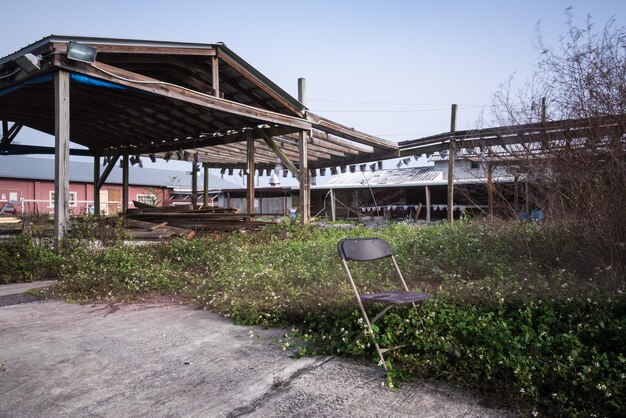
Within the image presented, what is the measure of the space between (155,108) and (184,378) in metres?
9.44

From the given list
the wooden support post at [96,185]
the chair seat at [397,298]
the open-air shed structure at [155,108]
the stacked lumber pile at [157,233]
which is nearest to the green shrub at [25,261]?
the open-air shed structure at [155,108]

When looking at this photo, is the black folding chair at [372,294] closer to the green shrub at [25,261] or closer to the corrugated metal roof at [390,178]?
the green shrub at [25,261]

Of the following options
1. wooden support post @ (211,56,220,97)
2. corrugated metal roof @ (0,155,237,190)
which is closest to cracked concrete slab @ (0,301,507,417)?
wooden support post @ (211,56,220,97)

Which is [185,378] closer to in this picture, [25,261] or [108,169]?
[25,261]

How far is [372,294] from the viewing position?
3518 millimetres

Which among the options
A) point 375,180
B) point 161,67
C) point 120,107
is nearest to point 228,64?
point 161,67

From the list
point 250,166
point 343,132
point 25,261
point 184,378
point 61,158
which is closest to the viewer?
point 184,378

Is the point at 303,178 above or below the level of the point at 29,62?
below

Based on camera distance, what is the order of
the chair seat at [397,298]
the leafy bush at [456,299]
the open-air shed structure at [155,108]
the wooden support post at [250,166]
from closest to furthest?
1. the leafy bush at [456,299]
2. the chair seat at [397,298]
3. the open-air shed structure at [155,108]
4. the wooden support post at [250,166]

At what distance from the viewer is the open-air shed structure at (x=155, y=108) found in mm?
6891

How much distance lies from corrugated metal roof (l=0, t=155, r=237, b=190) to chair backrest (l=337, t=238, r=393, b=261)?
69.2 ft

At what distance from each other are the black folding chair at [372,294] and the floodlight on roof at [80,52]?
5.61m

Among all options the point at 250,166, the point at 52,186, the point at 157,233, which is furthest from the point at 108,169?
the point at 52,186

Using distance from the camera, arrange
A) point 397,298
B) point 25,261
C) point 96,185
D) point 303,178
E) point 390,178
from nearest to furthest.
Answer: point 397,298
point 25,261
point 303,178
point 96,185
point 390,178
